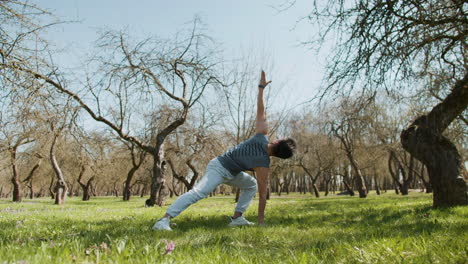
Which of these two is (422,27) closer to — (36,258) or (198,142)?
(36,258)

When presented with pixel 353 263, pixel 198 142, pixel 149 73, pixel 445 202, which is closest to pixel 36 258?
pixel 353 263

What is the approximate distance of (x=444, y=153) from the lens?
727 centimetres

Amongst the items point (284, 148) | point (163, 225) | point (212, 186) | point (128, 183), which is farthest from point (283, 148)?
point (128, 183)

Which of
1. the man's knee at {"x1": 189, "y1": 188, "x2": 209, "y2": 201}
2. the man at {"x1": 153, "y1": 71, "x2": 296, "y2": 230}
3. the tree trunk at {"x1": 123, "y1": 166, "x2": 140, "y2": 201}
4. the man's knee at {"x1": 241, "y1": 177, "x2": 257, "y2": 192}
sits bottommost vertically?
the tree trunk at {"x1": 123, "y1": 166, "x2": 140, "y2": 201}

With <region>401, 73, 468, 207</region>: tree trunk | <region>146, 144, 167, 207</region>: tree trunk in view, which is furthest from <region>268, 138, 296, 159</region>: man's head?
<region>146, 144, 167, 207</region>: tree trunk

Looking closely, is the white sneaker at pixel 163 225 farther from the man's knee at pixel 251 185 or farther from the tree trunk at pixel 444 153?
the tree trunk at pixel 444 153

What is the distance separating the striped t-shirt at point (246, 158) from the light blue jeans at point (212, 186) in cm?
11

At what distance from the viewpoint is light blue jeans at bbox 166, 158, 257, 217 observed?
4512 millimetres

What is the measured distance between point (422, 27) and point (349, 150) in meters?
19.3

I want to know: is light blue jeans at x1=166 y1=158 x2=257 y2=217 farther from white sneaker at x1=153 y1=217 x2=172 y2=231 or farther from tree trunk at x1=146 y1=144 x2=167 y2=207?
tree trunk at x1=146 y1=144 x2=167 y2=207

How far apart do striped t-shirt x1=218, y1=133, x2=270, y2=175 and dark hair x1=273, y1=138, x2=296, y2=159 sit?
20 cm

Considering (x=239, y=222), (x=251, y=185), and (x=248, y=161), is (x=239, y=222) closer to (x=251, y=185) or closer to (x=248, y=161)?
(x=251, y=185)

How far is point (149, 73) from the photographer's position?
1392 centimetres

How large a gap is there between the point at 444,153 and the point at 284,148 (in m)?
4.76
